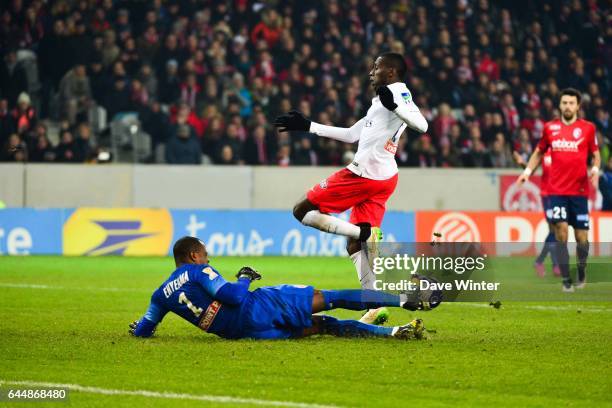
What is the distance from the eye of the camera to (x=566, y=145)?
13.8m

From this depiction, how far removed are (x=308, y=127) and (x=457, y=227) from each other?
1170 centimetres

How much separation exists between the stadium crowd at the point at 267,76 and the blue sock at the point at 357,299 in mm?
12579

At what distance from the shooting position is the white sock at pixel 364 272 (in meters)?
9.49

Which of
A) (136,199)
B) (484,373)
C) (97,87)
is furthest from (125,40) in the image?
(484,373)

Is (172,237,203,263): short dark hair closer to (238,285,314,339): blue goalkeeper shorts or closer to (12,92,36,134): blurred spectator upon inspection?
(238,285,314,339): blue goalkeeper shorts

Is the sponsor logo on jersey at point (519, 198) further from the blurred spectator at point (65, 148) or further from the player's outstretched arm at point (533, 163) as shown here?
the player's outstretched arm at point (533, 163)

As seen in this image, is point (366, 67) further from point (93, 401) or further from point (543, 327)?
point (93, 401)

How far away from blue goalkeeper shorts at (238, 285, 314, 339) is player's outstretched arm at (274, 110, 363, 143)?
67.5 inches

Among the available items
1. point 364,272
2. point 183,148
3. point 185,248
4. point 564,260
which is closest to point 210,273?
point 185,248

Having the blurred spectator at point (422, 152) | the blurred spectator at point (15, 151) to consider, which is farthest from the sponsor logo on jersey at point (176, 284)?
the blurred spectator at point (422, 152)

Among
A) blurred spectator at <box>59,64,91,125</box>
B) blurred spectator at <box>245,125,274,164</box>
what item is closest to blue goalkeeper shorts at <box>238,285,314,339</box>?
blurred spectator at <box>245,125,274,164</box>

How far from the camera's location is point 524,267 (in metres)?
17.1

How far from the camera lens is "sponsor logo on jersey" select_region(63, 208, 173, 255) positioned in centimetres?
2023

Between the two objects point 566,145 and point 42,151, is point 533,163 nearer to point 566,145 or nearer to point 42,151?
point 566,145
